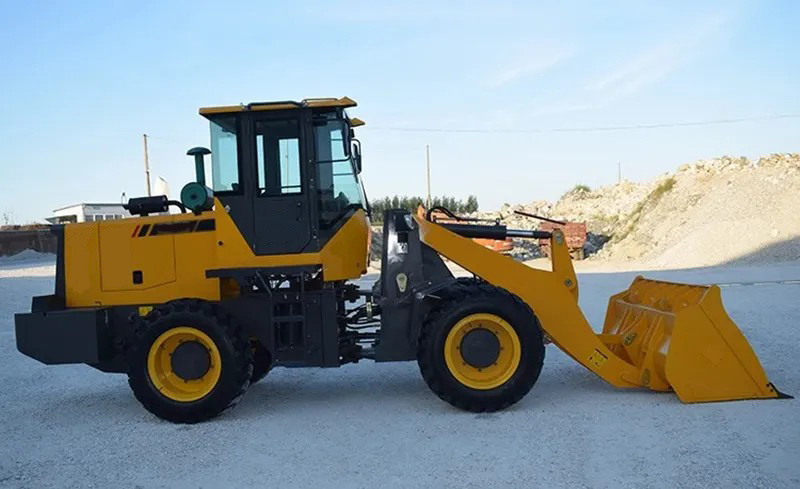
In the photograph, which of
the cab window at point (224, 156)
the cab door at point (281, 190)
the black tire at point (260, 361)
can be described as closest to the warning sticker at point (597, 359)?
the cab door at point (281, 190)

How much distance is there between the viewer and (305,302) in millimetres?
7781

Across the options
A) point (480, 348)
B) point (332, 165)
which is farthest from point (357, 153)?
point (480, 348)

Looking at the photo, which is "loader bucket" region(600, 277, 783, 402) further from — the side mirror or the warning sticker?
the side mirror

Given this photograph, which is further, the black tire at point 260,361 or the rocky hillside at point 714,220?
the rocky hillside at point 714,220

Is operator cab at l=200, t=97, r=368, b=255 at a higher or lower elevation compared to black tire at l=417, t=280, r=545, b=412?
higher

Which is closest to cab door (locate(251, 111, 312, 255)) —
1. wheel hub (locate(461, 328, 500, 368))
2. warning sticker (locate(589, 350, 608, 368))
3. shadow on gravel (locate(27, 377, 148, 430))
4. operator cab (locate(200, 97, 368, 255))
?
A: operator cab (locate(200, 97, 368, 255))

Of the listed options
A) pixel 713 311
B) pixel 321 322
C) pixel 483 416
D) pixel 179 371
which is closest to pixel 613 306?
pixel 713 311

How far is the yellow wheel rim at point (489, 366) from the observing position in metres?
7.42

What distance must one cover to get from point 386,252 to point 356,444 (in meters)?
2.13

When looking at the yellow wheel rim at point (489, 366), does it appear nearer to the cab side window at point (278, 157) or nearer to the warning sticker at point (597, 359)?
the warning sticker at point (597, 359)

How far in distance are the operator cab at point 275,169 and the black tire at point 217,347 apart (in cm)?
84

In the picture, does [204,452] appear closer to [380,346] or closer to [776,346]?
[380,346]

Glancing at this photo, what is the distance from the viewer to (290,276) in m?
7.82

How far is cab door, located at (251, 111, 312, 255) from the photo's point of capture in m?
7.72
